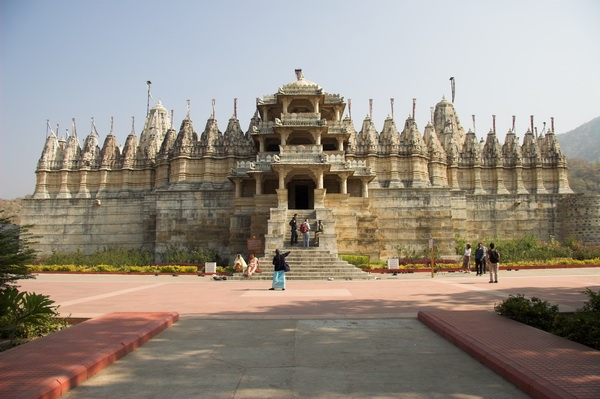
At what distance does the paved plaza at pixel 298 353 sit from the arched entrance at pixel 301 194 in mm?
19133

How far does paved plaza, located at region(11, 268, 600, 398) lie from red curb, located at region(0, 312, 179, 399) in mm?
183

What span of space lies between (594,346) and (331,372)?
4475 mm

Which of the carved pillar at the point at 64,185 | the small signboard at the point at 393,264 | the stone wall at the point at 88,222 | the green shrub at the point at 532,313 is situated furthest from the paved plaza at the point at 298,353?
the carved pillar at the point at 64,185

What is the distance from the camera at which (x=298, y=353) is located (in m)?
7.37

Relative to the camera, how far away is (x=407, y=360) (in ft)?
22.9

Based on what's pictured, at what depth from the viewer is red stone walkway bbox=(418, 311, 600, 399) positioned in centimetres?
529

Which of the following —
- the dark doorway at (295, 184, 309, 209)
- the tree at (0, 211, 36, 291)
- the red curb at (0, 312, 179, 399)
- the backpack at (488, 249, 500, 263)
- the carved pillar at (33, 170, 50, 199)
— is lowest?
the red curb at (0, 312, 179, 399)

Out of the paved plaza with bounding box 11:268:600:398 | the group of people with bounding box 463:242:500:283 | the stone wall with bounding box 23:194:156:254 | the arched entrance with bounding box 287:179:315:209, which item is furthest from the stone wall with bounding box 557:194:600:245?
the stone wall with bounding box 23:194:156:254

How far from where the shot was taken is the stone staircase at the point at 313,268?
73.2 ft

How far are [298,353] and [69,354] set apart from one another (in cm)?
360

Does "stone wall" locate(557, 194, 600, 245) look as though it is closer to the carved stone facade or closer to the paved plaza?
the carved stone facade

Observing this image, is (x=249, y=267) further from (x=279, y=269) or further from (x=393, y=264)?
(x=393, y=264)

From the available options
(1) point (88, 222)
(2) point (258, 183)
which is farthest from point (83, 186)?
(2) point (258, 183)

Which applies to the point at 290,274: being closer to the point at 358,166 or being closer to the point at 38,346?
the point at 358,166
